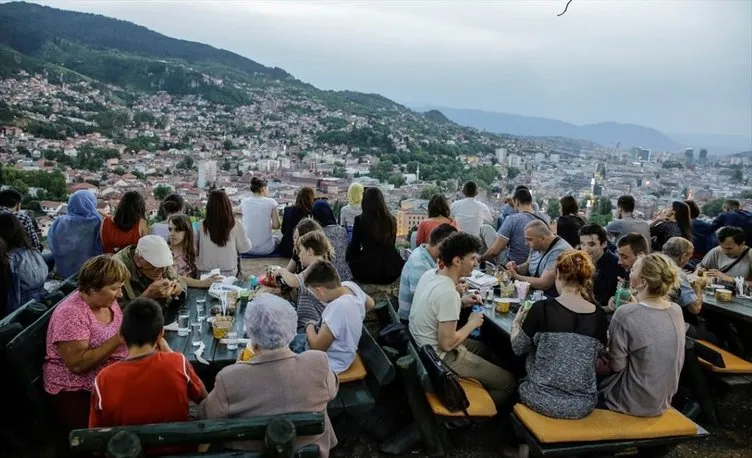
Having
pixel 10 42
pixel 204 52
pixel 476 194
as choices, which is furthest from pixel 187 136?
pixel 204 52

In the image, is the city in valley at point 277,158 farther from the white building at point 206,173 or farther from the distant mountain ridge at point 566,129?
the distant mountain ridge at point 566,129

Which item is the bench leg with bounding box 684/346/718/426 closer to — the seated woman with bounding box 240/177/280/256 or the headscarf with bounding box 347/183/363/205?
the headscarf with bounding box 347/183/363/205

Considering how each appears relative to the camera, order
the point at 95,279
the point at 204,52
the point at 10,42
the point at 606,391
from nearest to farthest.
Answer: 1. the point at 95,279
2. the point at 606,391
3. the point at 10,42
4. the point at 204,52

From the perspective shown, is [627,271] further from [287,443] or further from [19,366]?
[19,366]

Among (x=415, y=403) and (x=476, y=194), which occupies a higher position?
(x=476, y=194)

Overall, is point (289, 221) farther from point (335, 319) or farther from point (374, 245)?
point (335, 319)

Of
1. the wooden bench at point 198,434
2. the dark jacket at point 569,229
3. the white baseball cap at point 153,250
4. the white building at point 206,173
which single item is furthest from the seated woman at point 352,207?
the white building at point 206,173

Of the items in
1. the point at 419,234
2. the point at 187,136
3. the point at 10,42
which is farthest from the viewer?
the point at 10,42

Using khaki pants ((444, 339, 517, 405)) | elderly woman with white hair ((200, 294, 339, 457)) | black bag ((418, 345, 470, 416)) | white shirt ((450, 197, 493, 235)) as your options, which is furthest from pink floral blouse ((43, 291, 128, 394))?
white shirt ((450, 197, 493, 235))
